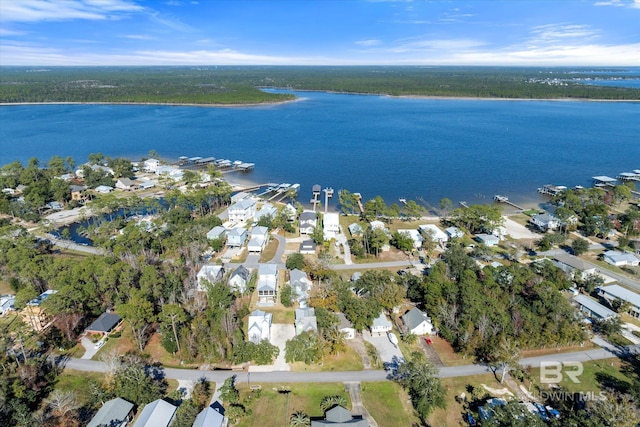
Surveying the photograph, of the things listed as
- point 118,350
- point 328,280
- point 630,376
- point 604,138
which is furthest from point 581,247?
point 604,138

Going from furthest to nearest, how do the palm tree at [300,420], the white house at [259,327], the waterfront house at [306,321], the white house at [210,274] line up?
1. the white house at [210,274]
2. the waterfront house at [306,321]
3. the white house at [259,327]
4. the palm tree at [300,420]

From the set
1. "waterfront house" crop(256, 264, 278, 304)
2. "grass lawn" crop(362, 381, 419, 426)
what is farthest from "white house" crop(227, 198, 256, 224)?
"grass lawn" crop(362, 381, 419, 426)

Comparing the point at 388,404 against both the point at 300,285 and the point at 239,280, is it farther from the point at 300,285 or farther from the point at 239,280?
the point at 239,280

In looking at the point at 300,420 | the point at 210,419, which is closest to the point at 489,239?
the point at 300,420

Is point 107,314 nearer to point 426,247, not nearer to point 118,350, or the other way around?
point 118,350

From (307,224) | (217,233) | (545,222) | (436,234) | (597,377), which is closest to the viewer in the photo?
(597,377)

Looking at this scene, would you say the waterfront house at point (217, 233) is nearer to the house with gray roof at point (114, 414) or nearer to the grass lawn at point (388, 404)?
the house with gray roof at point (114, 414)

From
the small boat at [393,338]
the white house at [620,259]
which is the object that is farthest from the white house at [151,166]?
the white house at [620,259]

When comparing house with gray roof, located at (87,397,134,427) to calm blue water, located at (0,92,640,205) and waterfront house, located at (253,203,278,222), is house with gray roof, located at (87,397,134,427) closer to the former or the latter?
waterfront house, located at (253,203,278,222)
